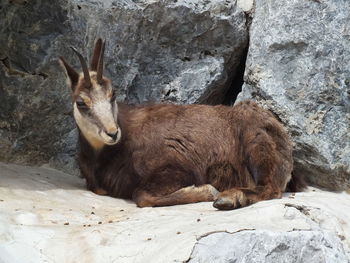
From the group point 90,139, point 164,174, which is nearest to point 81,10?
point 90,139

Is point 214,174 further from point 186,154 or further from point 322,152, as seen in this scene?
point 322,152

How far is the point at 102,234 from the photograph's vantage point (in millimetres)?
5105

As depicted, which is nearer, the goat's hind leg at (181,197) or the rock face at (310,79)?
the goat's hind leg at (181,197)

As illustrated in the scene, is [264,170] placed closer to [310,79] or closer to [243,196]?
[243,196]

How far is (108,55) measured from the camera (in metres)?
7.74

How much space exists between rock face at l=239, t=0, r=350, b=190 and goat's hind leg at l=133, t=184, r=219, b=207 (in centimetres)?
123

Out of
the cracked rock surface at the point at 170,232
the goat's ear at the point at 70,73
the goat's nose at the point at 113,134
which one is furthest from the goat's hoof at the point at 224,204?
the goat's ear at the point at 70,73

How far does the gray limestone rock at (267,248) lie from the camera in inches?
185

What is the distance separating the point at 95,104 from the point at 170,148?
2.79 feet

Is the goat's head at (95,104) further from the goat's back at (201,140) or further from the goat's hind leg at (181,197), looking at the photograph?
the goat's hind leg at (181,197)

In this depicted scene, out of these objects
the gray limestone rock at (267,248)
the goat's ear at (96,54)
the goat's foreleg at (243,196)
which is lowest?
the goat's foreleg at (243,196)

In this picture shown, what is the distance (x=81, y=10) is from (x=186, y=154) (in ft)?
6.65

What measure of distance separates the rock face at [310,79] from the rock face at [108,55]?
0.56 meters

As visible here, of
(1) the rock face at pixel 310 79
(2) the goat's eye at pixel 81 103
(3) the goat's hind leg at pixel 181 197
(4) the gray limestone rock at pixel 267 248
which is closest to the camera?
(4) the gray limestone rock at pixel 267 248
